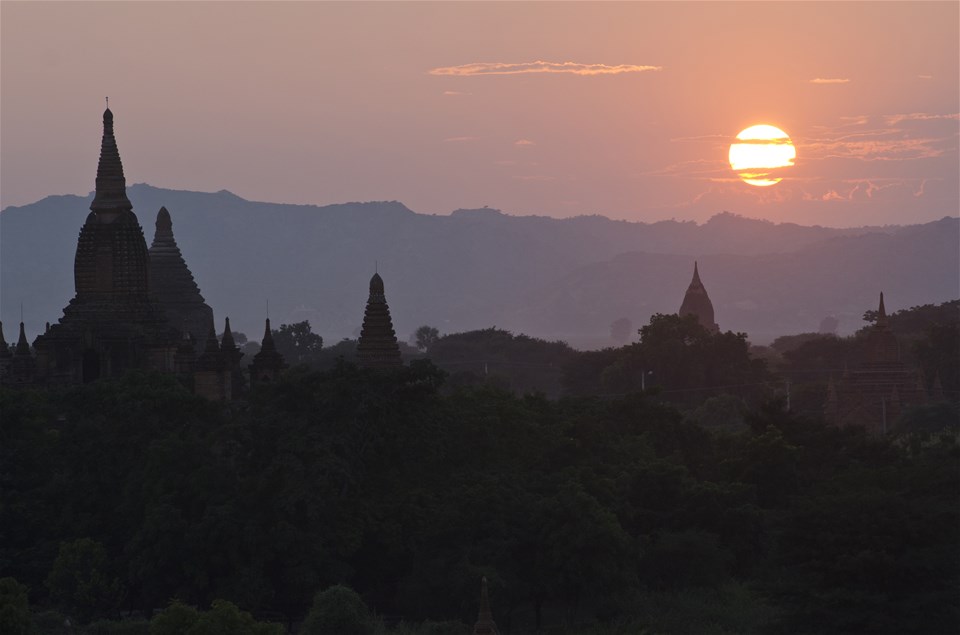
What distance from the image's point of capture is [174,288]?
8662 cm

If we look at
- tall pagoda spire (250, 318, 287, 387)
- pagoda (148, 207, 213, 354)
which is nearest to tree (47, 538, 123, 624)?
tall pagoda spire (250, 318, 287, 387)

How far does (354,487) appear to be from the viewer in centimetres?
4750

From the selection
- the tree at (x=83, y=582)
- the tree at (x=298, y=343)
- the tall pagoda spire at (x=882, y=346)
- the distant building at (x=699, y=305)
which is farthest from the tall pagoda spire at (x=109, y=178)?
the tree at (x=298, y=343)

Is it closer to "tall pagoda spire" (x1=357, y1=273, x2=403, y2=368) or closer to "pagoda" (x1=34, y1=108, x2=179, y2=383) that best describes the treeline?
"pagoda" (x1=34, y1=108, x2=179, y2=383)

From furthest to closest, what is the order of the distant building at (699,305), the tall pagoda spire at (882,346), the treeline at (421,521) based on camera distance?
the distant building at (699,305) < the tall pagoda spire at (882,346) < the treeline at (421,521)

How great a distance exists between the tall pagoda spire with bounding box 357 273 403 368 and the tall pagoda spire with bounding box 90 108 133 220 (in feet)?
32.7

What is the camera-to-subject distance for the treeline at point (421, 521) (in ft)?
139

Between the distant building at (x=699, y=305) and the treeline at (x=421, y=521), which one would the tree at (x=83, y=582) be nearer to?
the treeline at (x=421, y=521)

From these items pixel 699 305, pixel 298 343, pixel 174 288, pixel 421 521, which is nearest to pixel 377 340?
pixel 174 288

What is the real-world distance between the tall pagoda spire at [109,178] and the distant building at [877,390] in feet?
114

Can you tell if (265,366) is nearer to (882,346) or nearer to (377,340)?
(377,340)

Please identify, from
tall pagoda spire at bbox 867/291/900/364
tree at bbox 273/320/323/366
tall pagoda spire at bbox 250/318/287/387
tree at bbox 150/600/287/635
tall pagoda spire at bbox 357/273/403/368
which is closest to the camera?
tree at bbox 150/600/287/635

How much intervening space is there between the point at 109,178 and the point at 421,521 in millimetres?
27894

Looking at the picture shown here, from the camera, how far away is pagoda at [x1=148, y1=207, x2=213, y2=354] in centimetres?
8422
